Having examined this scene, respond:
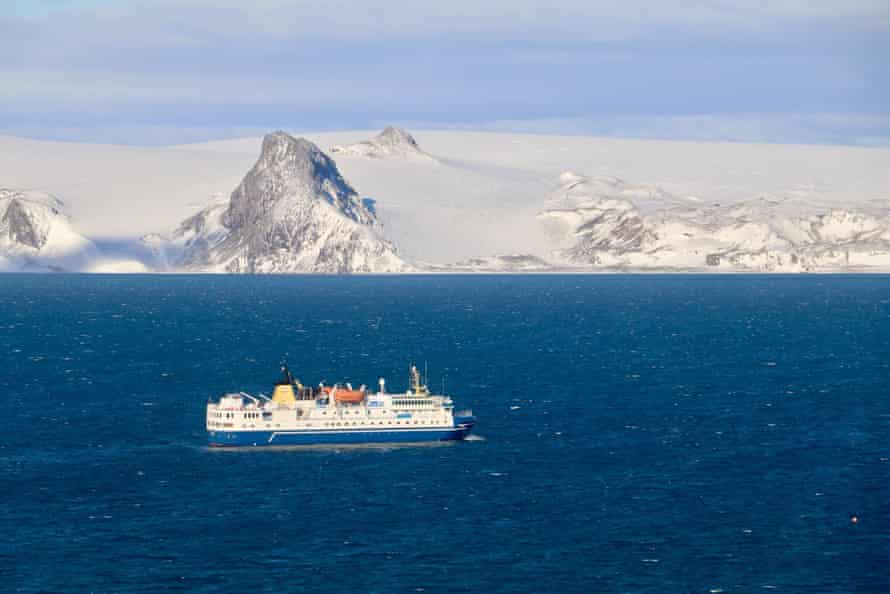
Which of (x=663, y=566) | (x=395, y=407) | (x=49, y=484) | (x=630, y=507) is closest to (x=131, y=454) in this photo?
(x=49, y=484)

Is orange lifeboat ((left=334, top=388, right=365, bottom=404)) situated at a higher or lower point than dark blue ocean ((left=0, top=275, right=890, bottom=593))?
higher

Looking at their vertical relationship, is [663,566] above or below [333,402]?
below

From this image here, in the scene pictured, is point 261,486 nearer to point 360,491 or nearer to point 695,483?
point 360,491

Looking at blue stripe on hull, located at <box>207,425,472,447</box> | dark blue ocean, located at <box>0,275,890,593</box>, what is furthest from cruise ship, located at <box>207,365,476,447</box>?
dark blue ocean, located at <box>0,275,890,593</box>

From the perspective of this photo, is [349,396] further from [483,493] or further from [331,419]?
[483,493]

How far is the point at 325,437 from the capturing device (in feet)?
385

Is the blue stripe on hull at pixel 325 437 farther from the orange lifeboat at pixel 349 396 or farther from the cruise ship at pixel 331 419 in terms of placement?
the orange lifeboat at pixel 349 396

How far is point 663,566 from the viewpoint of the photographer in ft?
261

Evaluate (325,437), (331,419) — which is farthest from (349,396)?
(325,437)

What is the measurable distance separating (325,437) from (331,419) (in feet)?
4.56

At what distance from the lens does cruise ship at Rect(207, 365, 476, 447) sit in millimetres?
Answer: 115812

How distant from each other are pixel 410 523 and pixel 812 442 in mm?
38652

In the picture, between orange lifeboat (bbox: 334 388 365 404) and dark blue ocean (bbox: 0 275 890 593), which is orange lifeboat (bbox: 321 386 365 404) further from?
dark blue ocean (bbox: 0 275 890 593)

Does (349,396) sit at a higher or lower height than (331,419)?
higher
